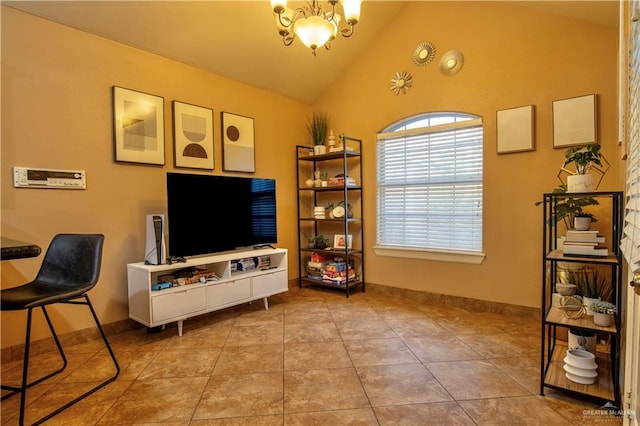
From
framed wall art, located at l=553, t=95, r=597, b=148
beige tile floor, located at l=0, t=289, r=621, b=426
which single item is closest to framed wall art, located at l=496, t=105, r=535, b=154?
framed wall art, located at l=553, t=95, r=597, b=148

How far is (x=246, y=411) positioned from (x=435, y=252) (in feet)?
8.56

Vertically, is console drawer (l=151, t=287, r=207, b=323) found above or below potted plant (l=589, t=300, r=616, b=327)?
below

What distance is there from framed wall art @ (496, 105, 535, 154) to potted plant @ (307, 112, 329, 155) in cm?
203

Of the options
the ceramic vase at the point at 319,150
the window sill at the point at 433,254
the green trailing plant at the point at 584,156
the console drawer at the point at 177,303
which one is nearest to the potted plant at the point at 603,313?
the green trailing plant at the point at 584,156

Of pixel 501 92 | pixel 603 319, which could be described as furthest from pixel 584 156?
pixel 501 92

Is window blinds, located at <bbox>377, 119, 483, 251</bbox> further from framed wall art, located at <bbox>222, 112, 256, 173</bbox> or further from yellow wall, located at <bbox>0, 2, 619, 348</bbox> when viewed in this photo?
framed wall art, located at <bbox>222, 112, 256, 173</bbox>

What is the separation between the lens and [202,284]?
9.77 feet

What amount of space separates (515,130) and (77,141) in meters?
3.89

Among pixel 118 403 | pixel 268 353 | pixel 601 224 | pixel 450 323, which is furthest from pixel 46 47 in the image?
pixel 601 224

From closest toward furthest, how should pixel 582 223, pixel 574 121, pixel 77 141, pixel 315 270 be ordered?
pixel 582 223 → pixel 77 141 → pixel 574 121 → pixel 315 270

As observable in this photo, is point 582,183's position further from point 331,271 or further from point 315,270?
point 315,270

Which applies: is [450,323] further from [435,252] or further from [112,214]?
[112,214]

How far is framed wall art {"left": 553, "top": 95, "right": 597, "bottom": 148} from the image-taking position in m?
2.72

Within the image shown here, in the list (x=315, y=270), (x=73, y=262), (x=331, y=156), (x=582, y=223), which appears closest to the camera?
(x=582, y=223)
